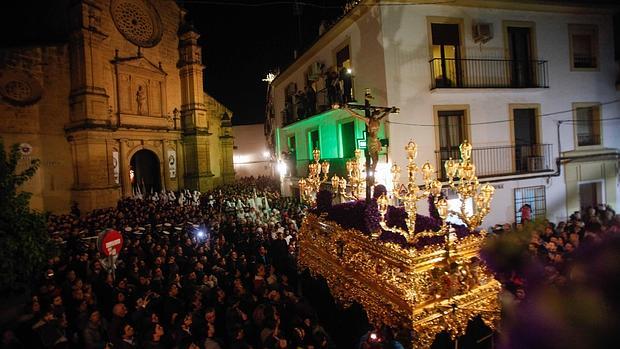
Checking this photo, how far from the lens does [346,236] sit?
7332mm

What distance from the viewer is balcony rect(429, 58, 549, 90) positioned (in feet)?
40.9

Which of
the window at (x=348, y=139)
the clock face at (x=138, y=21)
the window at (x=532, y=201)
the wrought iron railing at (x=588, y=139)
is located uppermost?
the clock face at (x=138, y=21)

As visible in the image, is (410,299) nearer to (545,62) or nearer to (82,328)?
(82,328)

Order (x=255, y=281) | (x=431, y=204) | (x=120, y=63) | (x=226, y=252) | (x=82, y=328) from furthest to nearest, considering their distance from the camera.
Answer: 1. (x=120, y=63)
2. (x=226, y=252)
3. (x=255, y=281)
4. (x=431, y=204)
5. (x=82, y=328)

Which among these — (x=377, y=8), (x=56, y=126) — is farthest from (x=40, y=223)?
(x=56, y=126)

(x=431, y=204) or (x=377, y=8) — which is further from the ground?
(x=377, y=8)

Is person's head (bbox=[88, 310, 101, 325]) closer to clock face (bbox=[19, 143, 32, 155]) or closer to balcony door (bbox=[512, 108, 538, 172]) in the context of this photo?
balcony door (bbox=[512, 108, 538, 172])

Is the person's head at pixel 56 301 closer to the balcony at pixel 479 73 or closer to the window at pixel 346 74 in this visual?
the window at pixel 346 74

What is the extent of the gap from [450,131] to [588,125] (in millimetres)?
6194

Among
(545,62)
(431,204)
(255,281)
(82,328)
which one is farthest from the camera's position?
(545,62)

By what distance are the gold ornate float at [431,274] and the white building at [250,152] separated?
34.8 meters

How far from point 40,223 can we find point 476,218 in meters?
Answer: 8.15

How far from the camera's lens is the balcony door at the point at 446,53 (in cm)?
1235

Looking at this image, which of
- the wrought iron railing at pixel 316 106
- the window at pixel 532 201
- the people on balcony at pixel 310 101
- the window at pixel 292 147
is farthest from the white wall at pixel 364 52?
the window at pixel 532 201
